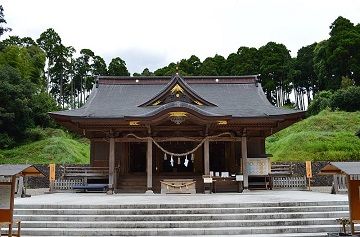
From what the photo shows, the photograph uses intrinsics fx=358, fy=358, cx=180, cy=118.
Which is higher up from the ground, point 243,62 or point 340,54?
point 243,62

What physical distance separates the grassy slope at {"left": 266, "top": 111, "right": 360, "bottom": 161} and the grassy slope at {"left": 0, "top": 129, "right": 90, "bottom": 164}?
16.8m

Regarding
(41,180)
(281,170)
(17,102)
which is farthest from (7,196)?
(17,102)

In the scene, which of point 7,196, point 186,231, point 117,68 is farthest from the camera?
point 117,68

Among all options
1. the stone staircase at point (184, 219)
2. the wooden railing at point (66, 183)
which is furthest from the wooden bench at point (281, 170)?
the wooden railing at point (66, 183)

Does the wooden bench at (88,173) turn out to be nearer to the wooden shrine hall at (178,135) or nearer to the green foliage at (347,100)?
the wooden shrine hall at (178,135)

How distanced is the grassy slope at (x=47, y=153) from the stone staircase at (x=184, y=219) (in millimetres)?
18852

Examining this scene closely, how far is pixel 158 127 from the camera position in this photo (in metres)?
17.7

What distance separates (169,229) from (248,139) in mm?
10868

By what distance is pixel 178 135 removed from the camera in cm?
1797

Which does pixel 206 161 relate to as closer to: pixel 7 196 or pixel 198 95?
pixel 198 95

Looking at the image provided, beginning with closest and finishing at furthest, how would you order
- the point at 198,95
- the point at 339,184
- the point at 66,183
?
the point at 339,184 < the point at 66,183 < the point at 198,95

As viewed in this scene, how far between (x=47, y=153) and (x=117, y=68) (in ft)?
97.0

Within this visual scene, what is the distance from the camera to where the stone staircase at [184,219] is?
9016mm

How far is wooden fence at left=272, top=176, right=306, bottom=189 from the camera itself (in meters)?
18.3
